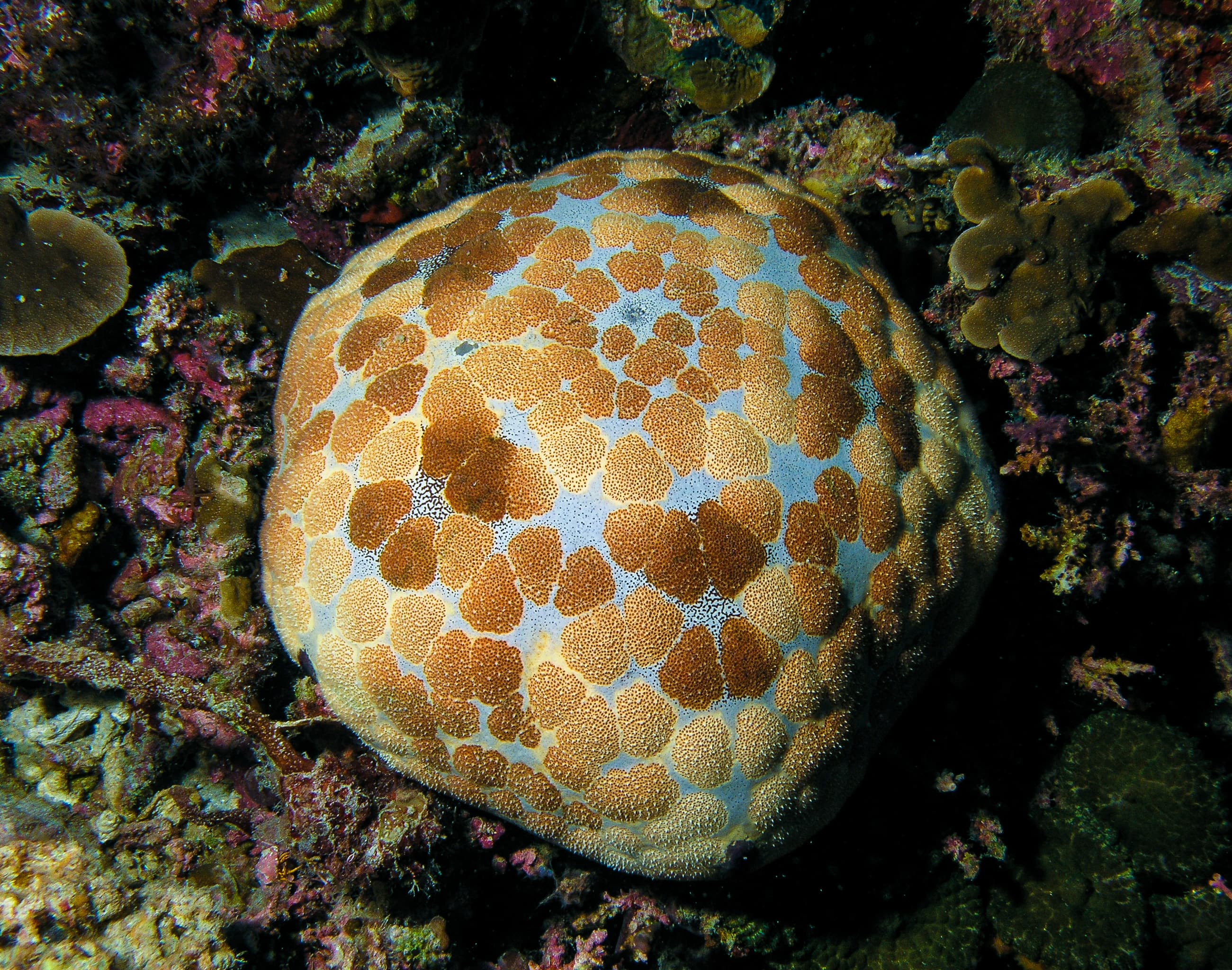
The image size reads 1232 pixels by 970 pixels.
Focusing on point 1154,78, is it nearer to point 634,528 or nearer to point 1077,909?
point 634,528

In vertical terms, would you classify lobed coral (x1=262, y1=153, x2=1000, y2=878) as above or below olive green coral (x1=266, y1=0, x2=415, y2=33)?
below

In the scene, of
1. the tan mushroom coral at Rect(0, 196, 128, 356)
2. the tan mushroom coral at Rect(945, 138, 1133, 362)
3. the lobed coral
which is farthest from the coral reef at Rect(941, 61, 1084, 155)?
the tan mushroom coral at Rect(0, 196, 128, 356)

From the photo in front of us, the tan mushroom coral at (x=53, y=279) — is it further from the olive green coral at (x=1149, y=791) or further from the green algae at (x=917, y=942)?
the olive green coral at (x=1149, y=791)

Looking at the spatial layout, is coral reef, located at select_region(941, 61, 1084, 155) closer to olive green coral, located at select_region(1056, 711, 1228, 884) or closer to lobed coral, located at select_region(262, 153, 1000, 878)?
lobed coral, located at select_region(262, 153, 1000, 878)

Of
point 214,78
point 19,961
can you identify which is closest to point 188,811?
point 19,961

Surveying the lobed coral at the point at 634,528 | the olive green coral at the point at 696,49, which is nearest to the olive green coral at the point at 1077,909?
the lobed coral at the point at 634,528
